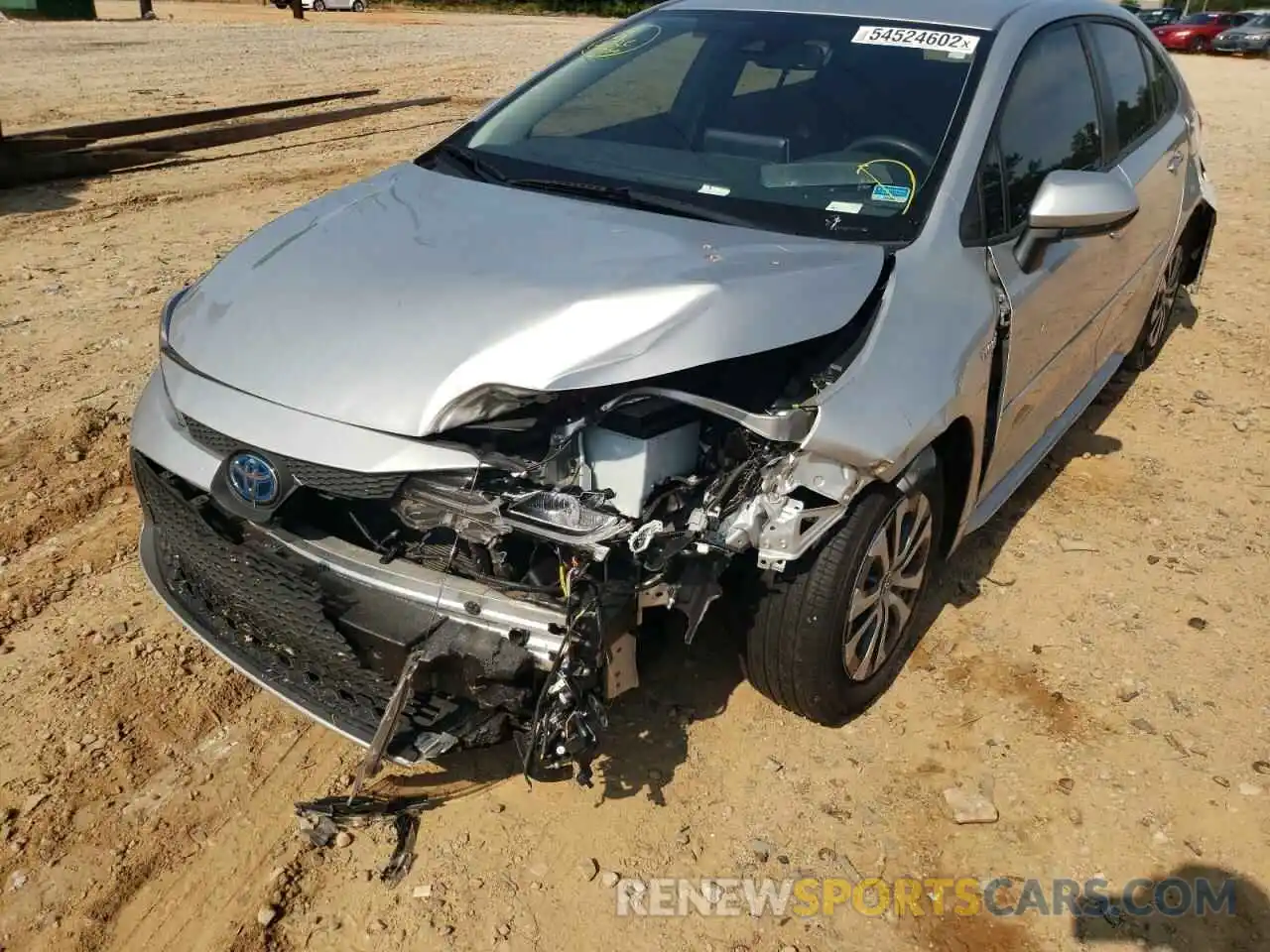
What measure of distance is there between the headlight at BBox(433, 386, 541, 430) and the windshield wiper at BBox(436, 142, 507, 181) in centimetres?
122

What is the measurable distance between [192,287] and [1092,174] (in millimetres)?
2532

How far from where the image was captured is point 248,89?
13445 mm

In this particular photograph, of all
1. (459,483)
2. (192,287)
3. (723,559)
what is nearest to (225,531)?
(459,483)

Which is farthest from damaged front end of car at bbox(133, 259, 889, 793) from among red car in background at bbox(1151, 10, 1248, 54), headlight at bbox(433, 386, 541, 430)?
red car in background at bbox(1151, 10, 1248, 54)

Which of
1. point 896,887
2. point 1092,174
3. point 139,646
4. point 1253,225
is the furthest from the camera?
point 1253,225

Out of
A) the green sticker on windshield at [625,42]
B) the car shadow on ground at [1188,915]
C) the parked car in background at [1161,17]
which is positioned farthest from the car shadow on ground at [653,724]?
the parked car in background at [1161,17]

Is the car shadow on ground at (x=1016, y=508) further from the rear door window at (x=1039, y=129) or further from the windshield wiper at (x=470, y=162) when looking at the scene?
the windshield wiper at (x=470, y=162)

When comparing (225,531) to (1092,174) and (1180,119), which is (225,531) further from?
(1180,119)

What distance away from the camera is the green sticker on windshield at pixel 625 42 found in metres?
3.61

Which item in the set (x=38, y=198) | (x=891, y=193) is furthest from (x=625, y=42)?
(x=38, y=198)

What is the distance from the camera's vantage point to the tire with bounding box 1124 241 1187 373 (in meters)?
4.81

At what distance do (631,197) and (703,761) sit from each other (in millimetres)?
1576

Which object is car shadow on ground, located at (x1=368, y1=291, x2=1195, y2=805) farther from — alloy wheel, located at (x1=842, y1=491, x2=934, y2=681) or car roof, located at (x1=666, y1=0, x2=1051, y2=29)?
car roof, located at (x1=666, y1=0, x2=1051, y2=29)

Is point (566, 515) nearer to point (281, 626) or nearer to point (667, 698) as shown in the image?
point (281, 626)
